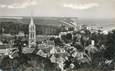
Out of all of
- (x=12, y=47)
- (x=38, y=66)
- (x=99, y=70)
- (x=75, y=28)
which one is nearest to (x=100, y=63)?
(x=99, y=70)

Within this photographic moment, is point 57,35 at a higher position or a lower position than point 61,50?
higher

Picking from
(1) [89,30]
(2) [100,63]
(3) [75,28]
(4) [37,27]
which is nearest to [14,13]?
(4) [37,27]

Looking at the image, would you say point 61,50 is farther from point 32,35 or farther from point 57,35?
point 32,35

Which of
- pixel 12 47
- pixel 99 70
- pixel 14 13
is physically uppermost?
pixel 14 13

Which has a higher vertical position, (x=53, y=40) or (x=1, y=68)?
(x=53, y=40)

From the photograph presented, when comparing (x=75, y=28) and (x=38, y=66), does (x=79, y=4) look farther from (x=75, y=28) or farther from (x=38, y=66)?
(x=38, y=66)

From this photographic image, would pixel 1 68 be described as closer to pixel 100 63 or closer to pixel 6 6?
pixel 6 6

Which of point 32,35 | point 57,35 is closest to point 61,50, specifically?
point 57,35
